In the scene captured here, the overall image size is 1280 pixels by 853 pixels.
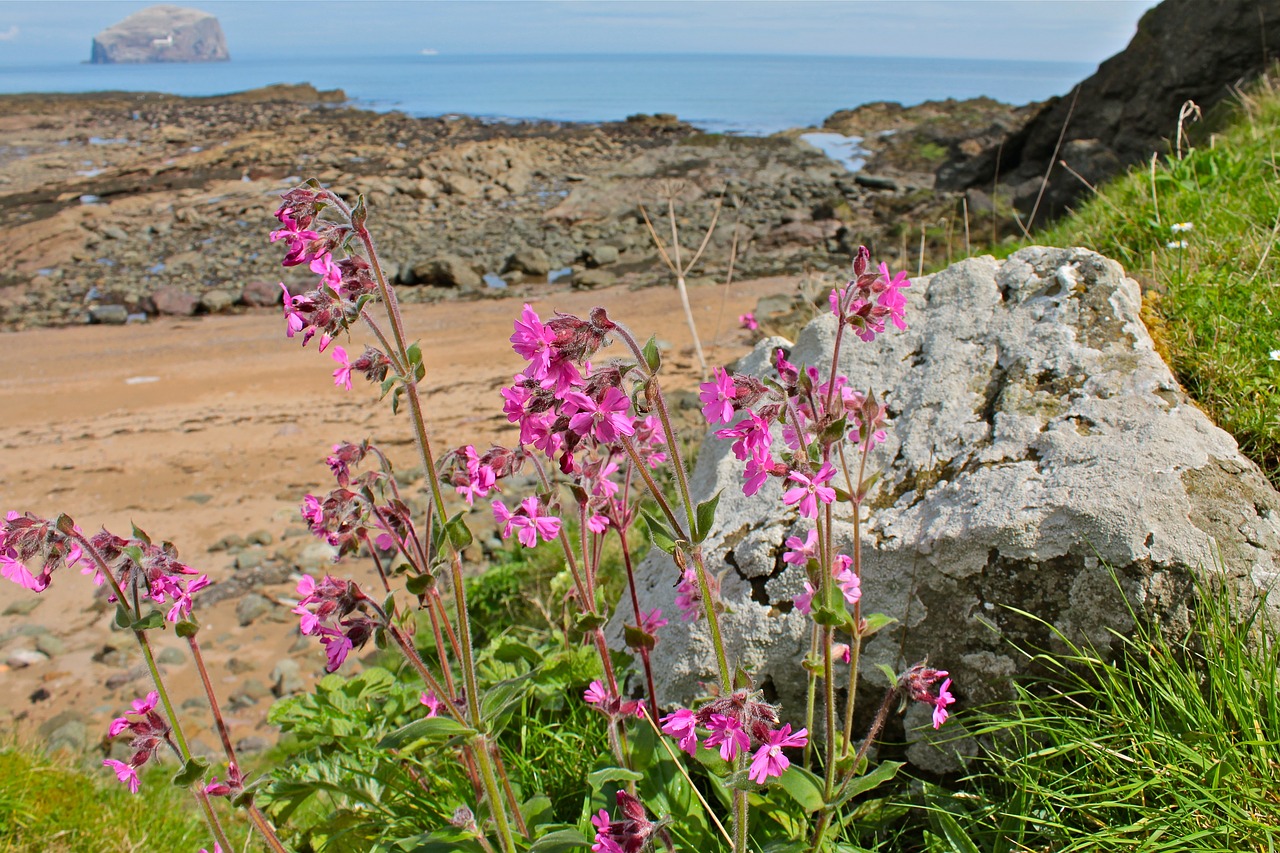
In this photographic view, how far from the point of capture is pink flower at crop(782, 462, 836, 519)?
196 centimetres

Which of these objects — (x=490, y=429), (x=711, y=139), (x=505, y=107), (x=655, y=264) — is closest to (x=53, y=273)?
(x=655, y=264)

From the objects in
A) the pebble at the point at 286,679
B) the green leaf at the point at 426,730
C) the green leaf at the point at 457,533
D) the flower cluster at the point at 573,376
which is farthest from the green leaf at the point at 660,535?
the pebble at the point at 286,679

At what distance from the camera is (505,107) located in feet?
185

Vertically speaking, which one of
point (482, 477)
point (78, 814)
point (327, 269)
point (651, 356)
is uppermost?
point (327, 269)

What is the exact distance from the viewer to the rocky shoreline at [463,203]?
17.0 metres

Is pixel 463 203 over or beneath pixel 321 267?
over

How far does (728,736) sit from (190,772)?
1413mm

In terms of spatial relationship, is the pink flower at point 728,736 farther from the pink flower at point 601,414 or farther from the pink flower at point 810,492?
the pink flower at point 601,414

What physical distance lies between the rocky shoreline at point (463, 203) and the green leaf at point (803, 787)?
5755mm

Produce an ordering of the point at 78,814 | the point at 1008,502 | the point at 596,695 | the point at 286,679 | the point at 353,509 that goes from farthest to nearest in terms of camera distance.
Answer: the point at 286,679 < the point at 78,814 < the point at 1008,502 < the point at 596,695 < the point at 353,509

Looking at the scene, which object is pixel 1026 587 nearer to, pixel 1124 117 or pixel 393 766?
pixel 393 766

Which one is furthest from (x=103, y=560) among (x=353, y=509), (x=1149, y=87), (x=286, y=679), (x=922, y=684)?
(x=1149, y=87)

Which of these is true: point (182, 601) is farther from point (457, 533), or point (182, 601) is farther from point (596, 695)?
point (596, 695)

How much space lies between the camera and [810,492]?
6.53 ft
